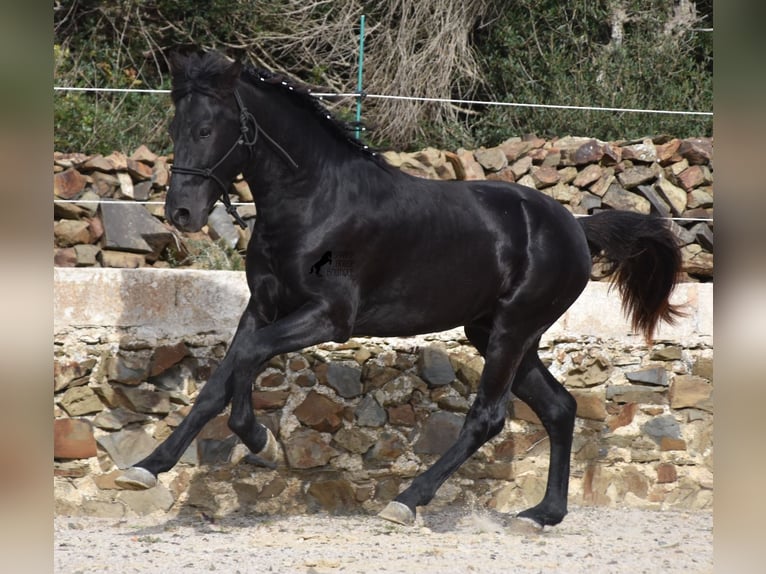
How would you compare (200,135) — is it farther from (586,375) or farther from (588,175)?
(588,175)

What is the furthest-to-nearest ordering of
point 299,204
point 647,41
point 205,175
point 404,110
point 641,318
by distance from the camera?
point 647,41 → point 404,110 → point 641,318 → point 299,204 → point 205,175

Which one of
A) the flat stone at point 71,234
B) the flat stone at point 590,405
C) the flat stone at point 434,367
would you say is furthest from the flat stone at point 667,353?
the flat stone at point 71,234

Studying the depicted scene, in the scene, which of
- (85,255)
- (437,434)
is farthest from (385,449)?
(85,255)

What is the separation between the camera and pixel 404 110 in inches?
376

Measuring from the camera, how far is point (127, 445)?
5.43 meters

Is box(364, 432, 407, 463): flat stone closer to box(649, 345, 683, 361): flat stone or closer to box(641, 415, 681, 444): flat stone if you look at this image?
box(641, 415, 681, 444): flat stone

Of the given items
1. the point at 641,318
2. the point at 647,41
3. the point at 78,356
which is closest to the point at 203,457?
the point at 78,356

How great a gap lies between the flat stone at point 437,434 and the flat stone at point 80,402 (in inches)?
69.4

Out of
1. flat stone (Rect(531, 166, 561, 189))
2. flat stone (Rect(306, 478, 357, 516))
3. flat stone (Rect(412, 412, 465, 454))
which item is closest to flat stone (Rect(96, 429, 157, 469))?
flat stone (Rect(306, 478, 357, 516))

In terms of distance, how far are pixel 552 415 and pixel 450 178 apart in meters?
3.03

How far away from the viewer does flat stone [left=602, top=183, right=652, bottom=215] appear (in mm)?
7832

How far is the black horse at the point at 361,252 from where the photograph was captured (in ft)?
13.4
